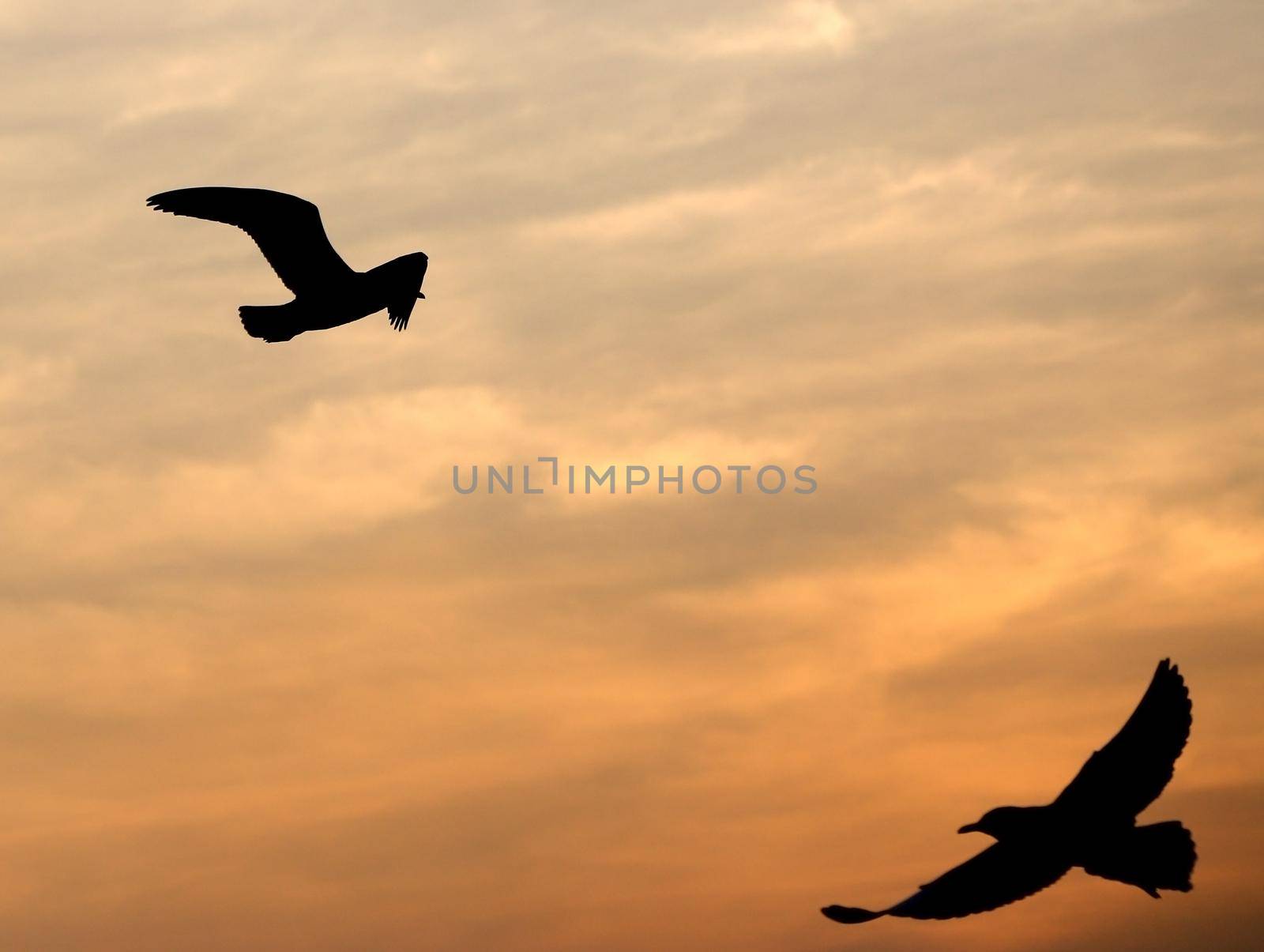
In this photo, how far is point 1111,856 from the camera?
627 inches

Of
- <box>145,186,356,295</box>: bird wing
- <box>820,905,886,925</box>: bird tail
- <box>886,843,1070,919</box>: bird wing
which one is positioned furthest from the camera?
<box>145,186,356,295</box>: bird wing

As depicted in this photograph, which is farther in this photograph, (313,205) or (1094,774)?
(313,205)

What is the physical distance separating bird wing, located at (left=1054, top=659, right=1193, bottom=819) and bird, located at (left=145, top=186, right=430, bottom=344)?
380 inches

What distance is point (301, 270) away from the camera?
21422mm

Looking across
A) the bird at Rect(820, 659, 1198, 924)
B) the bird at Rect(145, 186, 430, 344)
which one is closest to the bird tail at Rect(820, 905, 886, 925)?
the bird at Rect(820, 659, 1198, 924)

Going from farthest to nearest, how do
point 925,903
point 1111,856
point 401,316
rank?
point 401,316
point 925,903
point 1111,856

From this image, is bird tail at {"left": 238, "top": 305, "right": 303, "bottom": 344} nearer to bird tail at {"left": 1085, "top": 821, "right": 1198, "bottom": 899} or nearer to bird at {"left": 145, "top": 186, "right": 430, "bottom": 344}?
bird at {"left": 145, "top": 186, "right": 430, "bottom": 344}

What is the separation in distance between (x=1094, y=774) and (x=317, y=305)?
10.8 m

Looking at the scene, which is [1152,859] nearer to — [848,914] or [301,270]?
[848,914]

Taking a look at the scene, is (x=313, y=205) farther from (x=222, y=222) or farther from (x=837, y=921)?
(x=837, y=921)

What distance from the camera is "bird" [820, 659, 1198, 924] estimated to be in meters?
15.7

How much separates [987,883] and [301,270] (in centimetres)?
1102

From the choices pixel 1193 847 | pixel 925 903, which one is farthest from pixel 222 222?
pixel 1193 847

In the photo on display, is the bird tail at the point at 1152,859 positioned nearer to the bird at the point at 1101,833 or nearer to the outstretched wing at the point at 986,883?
the bird at the point at 1101,833
